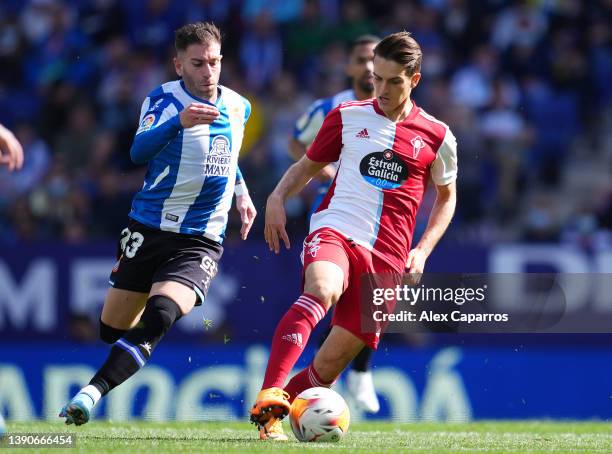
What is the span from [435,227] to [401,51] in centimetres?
108

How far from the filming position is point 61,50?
53.8 ft

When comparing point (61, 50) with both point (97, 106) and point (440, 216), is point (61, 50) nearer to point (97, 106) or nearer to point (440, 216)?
point (97, 106)

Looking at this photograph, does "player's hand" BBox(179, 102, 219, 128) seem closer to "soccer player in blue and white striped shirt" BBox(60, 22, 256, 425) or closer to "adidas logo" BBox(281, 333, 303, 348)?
"soccer player in blue and white striped shirt" BBox(60, 22, 256, 425)

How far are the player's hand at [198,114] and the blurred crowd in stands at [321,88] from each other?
6594mm

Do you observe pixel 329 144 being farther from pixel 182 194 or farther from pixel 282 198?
pixel 182 194

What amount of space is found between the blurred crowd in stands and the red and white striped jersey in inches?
247

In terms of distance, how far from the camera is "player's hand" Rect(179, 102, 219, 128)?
22.4 ft

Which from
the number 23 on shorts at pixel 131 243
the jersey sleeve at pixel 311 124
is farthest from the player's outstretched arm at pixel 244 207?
the jersey sleeve at pixel 311 124

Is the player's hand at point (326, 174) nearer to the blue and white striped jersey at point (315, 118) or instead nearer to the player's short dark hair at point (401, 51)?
the blue and white striped jersey at point (315, 118)

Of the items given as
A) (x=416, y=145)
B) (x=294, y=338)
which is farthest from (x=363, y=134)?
(x=294, y=338)

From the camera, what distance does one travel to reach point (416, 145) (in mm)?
7211

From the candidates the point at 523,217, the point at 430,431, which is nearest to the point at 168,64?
the point at 523,217

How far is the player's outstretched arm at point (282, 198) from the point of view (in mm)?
6988

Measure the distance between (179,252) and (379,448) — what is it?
5.79 ft
